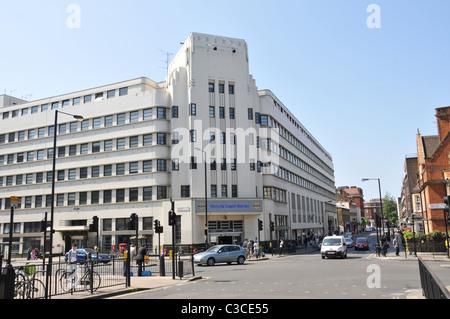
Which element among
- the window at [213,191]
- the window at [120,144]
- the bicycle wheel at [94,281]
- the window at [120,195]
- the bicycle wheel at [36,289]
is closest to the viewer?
the bicycle wheel at [36,289]

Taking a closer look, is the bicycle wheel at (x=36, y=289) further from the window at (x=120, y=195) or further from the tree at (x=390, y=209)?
the tree at (x=390, y=209)

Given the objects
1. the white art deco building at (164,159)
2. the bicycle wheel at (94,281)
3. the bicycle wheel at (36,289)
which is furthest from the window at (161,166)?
the bicycle wheel at (36,289)

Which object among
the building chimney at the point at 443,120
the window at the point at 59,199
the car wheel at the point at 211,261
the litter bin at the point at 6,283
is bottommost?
the car wheel at the point at 211,261

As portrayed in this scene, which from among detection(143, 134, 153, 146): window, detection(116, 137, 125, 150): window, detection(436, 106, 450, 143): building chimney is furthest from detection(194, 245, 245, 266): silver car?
detection(436, 106, 450, 143): building chimney

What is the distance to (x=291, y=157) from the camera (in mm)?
65375

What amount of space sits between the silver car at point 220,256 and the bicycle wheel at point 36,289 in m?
16.1

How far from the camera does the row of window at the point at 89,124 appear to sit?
48.8m

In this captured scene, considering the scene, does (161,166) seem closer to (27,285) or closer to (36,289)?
(36,289)

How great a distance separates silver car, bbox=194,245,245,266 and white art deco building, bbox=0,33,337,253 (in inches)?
554

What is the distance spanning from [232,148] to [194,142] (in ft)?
15.6

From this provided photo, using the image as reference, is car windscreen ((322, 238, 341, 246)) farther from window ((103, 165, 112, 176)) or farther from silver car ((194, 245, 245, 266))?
window ((103, 165, 112, 176))

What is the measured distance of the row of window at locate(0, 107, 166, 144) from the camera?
48.8m
